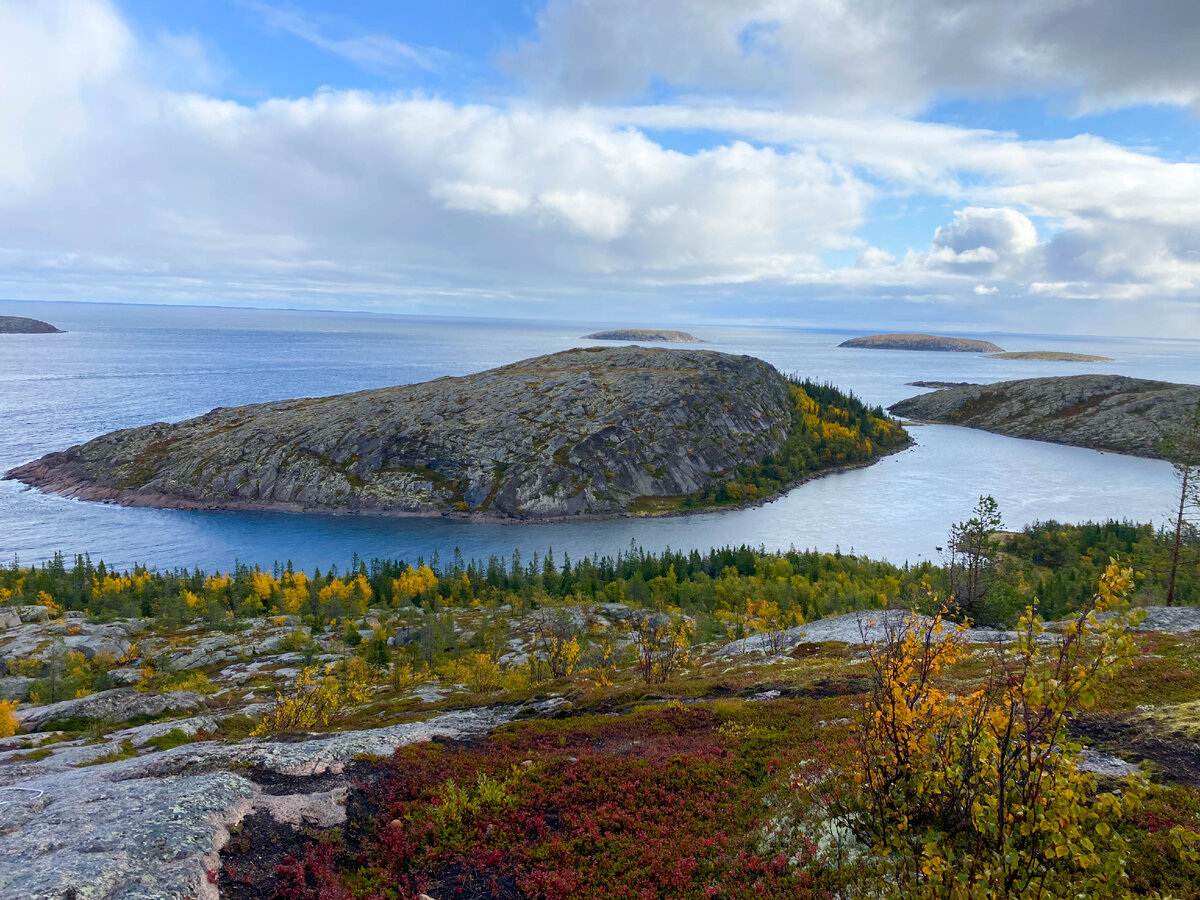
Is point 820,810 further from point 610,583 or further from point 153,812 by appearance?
point 610,583

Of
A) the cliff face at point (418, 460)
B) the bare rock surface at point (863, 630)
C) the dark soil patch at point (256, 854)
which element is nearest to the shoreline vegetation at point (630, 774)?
the dark soil patch at point (256, 854)

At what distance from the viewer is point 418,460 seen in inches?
6870

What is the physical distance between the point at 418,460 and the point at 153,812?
536 feet

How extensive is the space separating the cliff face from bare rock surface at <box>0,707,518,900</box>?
136038 mm

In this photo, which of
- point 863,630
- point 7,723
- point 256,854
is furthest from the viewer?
point 863,630

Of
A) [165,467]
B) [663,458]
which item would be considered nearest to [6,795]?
[663,458]

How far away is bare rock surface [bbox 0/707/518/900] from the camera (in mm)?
13539

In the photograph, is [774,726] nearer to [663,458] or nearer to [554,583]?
[554,583]

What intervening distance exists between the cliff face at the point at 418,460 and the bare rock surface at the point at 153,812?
446ft

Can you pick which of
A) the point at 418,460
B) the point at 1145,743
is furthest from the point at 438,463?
the point at 1145,743

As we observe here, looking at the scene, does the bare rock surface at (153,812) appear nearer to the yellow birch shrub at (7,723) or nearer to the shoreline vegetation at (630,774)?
the shoreline vegetation at (630,774)

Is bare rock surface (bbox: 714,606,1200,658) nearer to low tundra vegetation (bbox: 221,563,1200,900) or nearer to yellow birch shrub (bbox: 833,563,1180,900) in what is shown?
low tundra vegetation (bbox: 221,563,1200,900)

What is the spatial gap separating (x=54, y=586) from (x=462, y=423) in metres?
106

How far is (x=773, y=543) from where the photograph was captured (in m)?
133
